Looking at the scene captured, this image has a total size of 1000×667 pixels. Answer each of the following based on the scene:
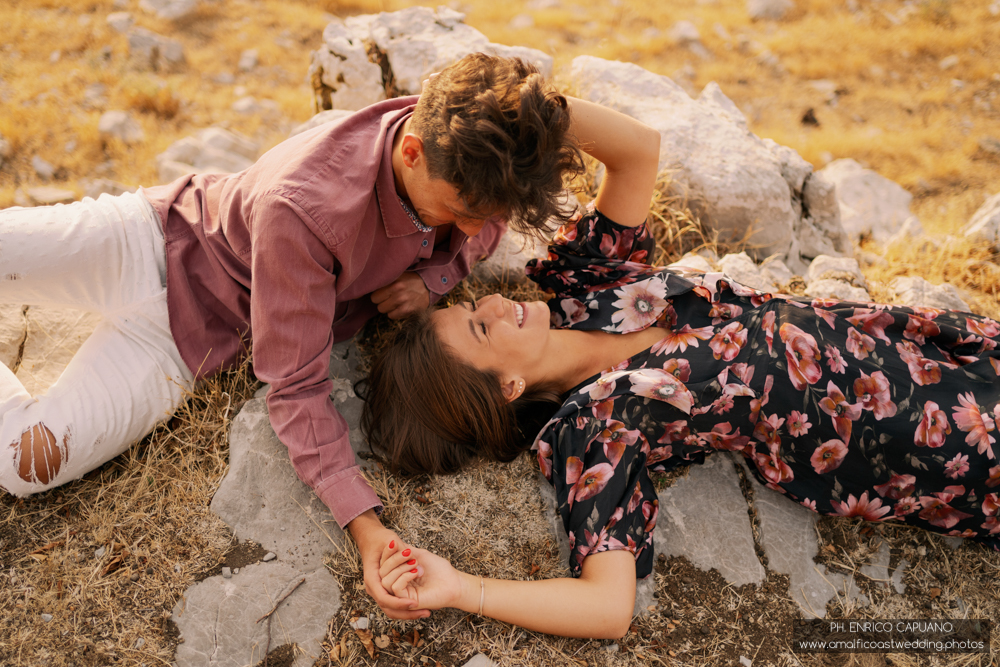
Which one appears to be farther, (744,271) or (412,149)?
(744,271)

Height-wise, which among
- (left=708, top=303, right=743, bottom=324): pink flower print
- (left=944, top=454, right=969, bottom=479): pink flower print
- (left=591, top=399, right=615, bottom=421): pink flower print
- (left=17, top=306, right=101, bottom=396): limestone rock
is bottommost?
(left=17, top=306, right=101, bottom=396): limestone rock

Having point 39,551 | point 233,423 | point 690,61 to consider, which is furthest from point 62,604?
point 690,61

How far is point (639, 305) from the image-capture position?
8.89 feet

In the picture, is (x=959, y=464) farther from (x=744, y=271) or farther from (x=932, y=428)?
(x=744, y=271)

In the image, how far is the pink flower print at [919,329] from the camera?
257 cm

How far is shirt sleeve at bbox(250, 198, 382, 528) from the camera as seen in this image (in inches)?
82.0

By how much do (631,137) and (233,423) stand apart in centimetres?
222

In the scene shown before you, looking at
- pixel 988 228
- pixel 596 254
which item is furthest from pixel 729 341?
pixel 988 228

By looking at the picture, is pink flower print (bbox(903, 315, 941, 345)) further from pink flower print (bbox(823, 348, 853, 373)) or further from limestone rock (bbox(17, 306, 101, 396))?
limestone rock (bbox(17, 306, 101, 396))

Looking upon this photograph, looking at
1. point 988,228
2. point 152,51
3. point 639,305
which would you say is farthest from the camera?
point 152,51

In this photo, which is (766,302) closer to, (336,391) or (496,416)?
(496,416)

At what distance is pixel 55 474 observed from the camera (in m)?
2.38

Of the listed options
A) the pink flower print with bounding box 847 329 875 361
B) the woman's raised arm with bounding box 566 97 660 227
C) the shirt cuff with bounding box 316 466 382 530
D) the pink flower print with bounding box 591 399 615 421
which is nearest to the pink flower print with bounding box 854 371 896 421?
A: the pink flower print with bounding box 847 329 875 361

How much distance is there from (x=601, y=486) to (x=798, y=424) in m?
0.88
